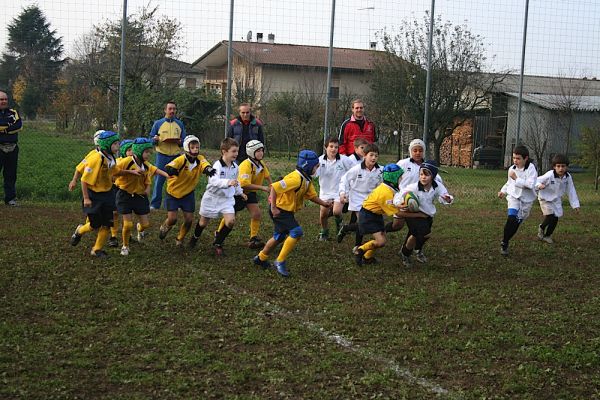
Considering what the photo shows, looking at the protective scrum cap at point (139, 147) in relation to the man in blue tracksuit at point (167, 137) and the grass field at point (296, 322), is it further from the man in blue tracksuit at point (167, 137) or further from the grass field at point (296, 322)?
the man in blue tracksuit at point (167, 137)

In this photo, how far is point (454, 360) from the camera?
6.04m

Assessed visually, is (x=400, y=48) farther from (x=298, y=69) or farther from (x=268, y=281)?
(x=268, y=281)

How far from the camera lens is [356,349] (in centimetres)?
623

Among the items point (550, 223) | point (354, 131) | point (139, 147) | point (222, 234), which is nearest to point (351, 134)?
point (354, 131)

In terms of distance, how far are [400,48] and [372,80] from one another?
6.51 ft

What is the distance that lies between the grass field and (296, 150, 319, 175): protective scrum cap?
127cm

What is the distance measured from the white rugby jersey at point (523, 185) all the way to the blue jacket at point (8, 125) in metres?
8.36

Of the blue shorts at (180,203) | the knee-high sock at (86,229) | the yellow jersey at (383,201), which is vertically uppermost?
the yellow jersey at (383,201)

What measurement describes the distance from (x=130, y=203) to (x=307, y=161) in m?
2.46

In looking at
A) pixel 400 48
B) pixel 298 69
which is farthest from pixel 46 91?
pixel 400 48

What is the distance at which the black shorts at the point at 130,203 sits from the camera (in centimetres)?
985

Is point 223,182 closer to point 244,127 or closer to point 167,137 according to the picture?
point 244,127

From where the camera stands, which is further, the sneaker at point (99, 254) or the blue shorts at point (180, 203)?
the blue shorts at point (180, 203)

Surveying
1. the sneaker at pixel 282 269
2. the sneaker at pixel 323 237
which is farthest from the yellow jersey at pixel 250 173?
the sneaker at pixel 323 237
